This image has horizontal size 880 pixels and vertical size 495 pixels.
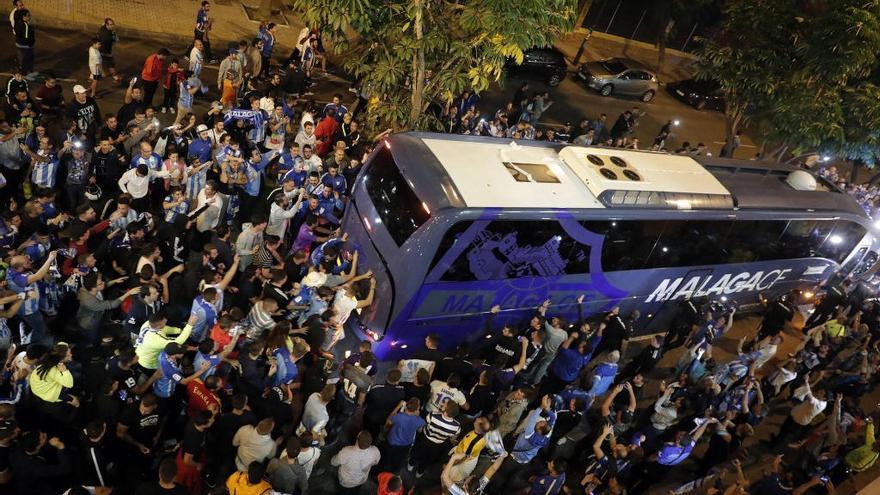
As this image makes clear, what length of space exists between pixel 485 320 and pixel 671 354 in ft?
14.7

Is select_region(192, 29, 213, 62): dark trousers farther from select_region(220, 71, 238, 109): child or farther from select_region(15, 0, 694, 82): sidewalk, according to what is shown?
select_region(220, 71, 238, 109): child

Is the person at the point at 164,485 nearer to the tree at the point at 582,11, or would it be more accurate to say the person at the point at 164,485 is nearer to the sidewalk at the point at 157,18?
the sidewalk at the point at 157,18

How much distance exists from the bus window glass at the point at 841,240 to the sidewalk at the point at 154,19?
1442 cm

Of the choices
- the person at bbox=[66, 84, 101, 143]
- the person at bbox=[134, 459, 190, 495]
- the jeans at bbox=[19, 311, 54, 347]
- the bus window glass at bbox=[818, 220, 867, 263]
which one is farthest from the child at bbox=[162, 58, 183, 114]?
the bus window glass at bbox=[818, 220, 867, 263]

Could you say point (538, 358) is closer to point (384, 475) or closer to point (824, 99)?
point (384, 475)

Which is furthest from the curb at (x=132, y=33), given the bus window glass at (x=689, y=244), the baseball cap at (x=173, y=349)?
the bus window glass at (x=689, y=244)

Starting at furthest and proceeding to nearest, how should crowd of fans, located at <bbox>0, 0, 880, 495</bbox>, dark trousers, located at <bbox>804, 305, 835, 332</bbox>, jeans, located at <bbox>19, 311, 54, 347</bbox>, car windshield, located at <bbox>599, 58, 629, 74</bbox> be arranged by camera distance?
1. car windshield, located at <bbox>599, 58, 629, 74</bbox>
2. dark trousers, located at <bbox>804, 305, 835, 332</bbox>
3. jeans, located at <bbox>19, 311, 54, 347</bbox>
4. crowd of fans, located at <bbox>0, 0, 880, 495</bbox>

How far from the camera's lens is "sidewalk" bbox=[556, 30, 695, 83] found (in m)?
26.0

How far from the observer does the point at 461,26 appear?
35.1ft

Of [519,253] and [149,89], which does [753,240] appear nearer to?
[519,253]

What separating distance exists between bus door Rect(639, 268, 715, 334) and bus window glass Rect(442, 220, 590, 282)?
274 centimetres

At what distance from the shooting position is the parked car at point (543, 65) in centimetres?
2025

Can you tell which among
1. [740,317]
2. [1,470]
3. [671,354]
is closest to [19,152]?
[1,470]

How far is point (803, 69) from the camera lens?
13.7 m
